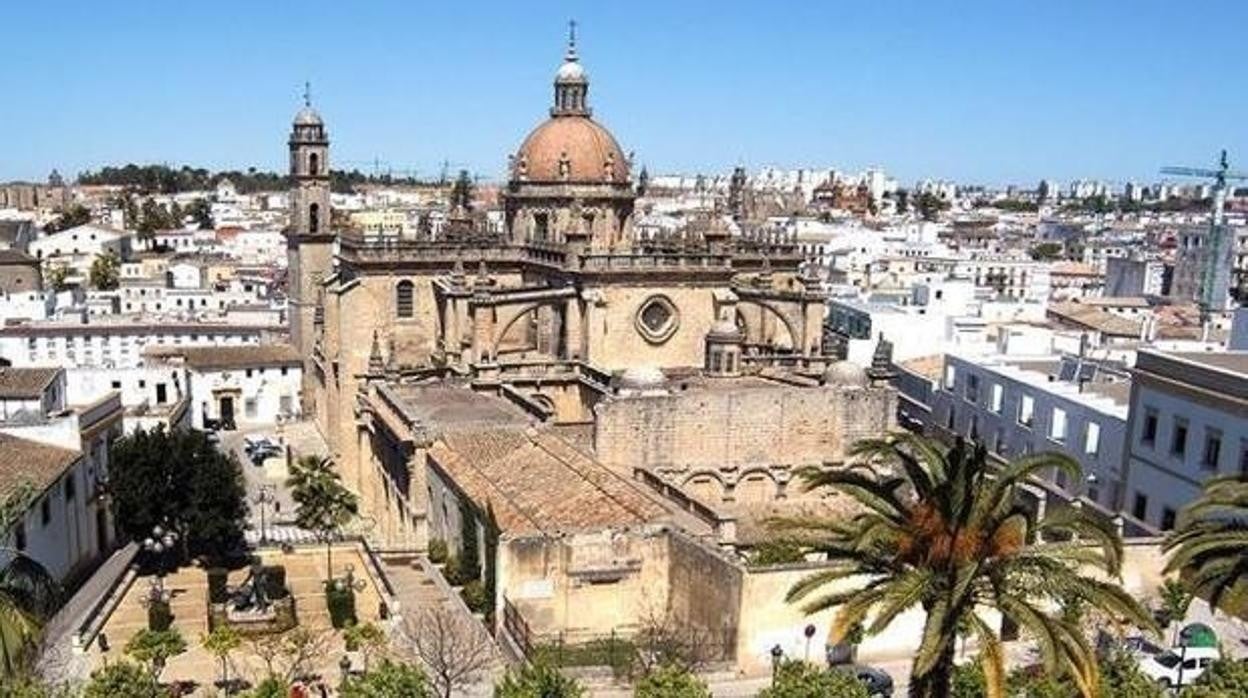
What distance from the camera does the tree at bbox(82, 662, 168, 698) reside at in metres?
17.2

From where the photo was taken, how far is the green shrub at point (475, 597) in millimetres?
25672

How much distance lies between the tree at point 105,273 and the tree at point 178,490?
61283 millimetres

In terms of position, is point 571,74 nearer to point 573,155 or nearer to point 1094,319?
point 573,155

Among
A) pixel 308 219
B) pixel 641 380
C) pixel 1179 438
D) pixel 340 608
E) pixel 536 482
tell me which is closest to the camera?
pixel 340 608

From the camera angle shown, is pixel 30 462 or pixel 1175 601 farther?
pixel 30 462

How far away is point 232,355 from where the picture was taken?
5619cm

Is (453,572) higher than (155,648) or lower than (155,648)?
lower

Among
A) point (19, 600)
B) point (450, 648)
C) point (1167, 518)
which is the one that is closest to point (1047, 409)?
point (1167, 518)

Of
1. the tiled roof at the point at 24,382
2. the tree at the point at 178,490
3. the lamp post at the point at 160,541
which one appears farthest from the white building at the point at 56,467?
the lamp post at the point at 160,541

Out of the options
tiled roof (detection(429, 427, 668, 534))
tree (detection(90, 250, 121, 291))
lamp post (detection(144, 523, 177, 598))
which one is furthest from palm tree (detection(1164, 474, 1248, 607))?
tree (detection(90, 250, 121, 291))

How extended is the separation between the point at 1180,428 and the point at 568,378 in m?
18.3

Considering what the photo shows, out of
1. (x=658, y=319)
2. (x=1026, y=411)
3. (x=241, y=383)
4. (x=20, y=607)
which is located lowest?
(x=241, y=383)

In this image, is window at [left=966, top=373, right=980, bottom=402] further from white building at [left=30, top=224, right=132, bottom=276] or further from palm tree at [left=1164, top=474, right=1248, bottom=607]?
white building at [left=30, top=224, right=132, bottom=276]

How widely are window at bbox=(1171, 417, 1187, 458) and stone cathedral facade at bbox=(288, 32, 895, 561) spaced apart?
7.92 metres
